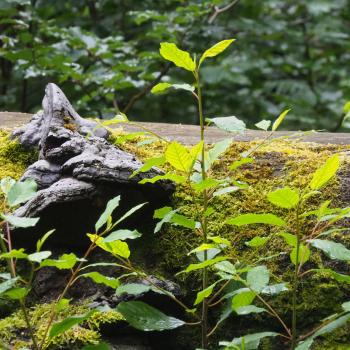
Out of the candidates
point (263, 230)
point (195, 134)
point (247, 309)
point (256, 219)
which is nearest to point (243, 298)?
point (247, 309)

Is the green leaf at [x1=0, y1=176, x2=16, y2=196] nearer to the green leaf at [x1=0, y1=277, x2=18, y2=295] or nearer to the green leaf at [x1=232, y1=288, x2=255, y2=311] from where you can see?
the green leaf at [x1=0, y1=277, x2=18, y2=295]

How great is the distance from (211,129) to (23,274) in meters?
1.01

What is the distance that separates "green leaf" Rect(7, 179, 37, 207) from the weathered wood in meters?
0.91

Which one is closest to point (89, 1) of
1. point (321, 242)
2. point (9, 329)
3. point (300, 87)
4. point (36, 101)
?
point (36, 101)

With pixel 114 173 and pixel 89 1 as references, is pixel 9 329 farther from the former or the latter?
pixel 89 1

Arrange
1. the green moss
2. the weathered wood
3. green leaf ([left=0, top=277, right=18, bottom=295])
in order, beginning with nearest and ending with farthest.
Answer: green leaf ([left=0, top=277, right=18, bottom=295]) < the green moss < the weathered wood

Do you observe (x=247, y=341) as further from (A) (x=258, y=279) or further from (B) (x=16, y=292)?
(B) (x=16, y=292)

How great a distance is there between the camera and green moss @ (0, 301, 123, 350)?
1.23 meters

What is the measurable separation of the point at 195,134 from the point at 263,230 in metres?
0.66

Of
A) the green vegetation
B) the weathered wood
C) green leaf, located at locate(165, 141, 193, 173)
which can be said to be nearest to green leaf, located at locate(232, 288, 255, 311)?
green leaf, located at locate(165, 141, 193, 173)

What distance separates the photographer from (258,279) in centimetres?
108

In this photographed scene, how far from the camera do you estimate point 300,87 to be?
4.55 meters

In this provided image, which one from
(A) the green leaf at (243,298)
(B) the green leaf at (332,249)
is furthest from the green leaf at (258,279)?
(B) the green leaf at (332,249)

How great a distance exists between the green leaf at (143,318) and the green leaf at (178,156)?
0.28 meters
